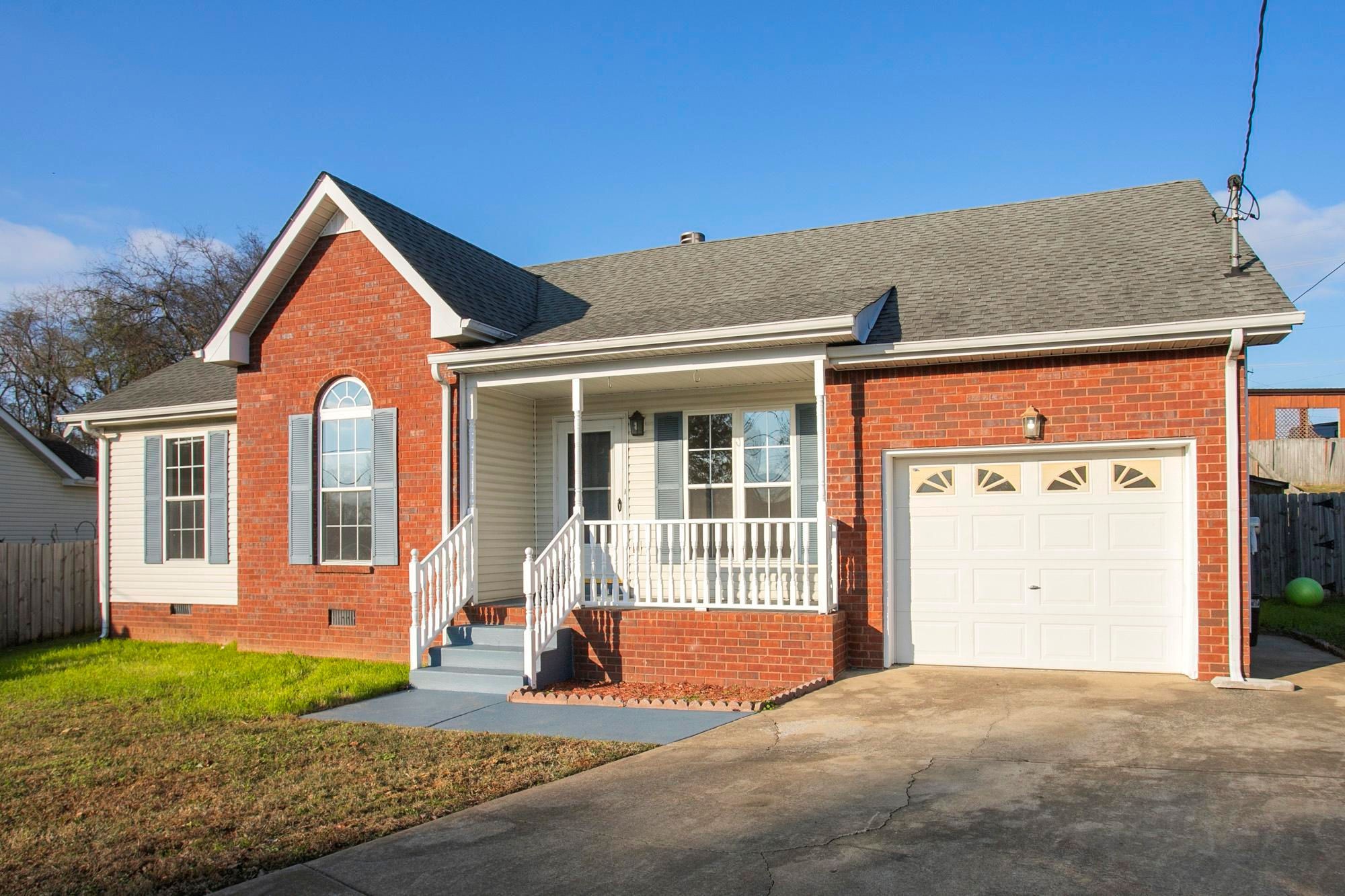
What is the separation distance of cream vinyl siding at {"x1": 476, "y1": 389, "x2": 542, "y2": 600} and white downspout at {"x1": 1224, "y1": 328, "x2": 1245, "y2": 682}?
7.79 meters

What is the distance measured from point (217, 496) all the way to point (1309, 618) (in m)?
15.8

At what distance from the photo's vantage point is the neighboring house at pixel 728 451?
31.8ft

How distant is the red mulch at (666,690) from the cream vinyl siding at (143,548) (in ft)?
20.5

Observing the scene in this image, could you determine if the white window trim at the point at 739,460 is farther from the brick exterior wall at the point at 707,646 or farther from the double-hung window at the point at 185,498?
the double-hung window at the point at 185,498

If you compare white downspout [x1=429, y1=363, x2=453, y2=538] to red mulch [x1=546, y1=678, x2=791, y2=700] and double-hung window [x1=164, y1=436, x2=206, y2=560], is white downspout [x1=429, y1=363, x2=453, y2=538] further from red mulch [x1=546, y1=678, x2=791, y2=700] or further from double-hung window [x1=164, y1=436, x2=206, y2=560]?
double-hung window [x1=164, y1=436, x2=206, y2=560]

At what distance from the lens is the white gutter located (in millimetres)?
14836

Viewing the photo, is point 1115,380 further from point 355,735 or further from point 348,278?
point 348,278

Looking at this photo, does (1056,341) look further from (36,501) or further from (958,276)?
(36,501)

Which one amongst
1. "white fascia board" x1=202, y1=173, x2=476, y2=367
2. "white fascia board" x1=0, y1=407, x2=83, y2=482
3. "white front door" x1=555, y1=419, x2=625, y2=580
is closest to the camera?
"white fascia board" x1=202, y1=173, x2=476, y2=367

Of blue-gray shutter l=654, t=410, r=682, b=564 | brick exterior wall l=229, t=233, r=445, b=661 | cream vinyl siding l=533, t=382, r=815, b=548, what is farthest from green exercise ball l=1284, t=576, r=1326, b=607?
brick exterior wall l=229, t=233, r=445, b=661

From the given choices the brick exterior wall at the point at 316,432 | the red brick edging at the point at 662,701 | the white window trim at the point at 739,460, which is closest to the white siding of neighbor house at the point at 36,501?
the brick exterior wall at the point at 316,432

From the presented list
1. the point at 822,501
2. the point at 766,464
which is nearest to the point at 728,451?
the point at 766,464

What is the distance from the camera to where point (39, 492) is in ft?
76.2

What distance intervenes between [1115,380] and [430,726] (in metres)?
7.14
